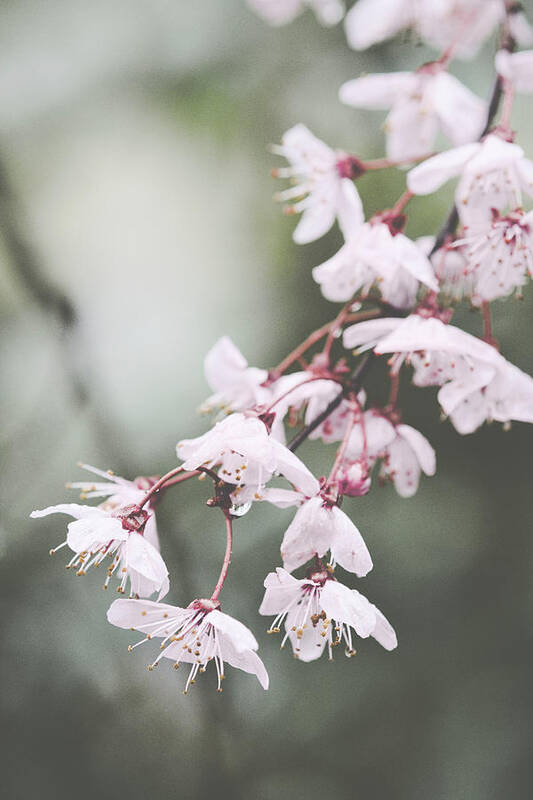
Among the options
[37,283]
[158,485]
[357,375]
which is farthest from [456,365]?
[37,283]

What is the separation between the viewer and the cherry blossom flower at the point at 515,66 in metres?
1.10

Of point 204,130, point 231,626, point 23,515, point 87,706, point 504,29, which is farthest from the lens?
point 204,130

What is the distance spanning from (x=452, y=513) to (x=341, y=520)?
6.17 ft

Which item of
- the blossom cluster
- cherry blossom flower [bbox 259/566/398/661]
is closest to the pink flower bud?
the blossom cluster

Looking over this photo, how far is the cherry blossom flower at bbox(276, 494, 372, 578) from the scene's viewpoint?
96 cm

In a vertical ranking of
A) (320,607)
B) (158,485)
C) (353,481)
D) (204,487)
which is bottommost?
(204,487)

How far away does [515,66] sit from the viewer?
3.63ft

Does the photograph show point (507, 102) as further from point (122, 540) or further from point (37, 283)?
point (37, 283)

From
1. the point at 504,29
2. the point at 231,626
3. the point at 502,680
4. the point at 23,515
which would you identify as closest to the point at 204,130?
the point at 23,515

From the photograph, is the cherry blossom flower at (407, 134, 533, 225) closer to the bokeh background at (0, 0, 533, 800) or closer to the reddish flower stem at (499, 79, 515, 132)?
the reddish flower stem at (499, 79, 515, 132)

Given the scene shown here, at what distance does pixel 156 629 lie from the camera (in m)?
1.02

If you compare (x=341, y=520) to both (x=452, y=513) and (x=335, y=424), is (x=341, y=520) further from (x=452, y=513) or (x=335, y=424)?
(x=452, y=513)

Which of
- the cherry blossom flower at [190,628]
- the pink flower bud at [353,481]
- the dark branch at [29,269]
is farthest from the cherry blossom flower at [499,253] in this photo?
the dark branch at [29,269]

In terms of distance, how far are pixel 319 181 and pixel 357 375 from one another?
0.41 meters
